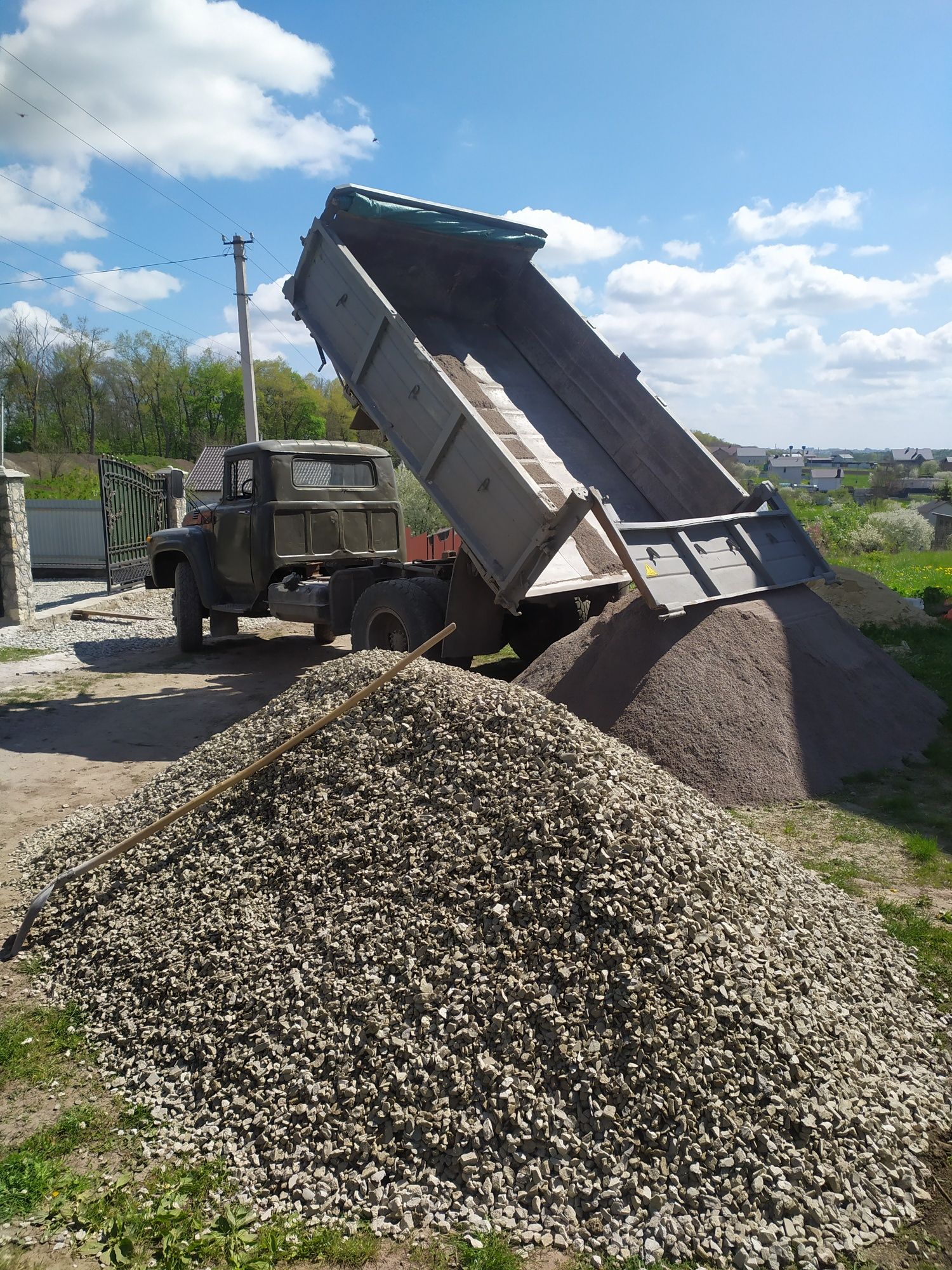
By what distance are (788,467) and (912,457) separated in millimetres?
14862

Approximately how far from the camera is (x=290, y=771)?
4.54 metres

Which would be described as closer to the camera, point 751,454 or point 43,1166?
point 43,1166

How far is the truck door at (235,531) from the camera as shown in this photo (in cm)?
998

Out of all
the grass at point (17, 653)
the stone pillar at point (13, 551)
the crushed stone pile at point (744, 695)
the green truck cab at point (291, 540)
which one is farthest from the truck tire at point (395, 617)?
the stone pillar at point (13, 551)

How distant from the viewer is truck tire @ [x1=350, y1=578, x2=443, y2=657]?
7.89 meters

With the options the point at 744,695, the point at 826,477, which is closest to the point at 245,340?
the point at 744,695

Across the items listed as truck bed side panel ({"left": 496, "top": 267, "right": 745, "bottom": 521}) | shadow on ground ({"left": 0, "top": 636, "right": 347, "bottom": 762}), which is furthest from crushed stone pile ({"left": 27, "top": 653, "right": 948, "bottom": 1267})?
truck bed side panel ({"left": 496, "top": 267, "right": 745, "bottom": 521})

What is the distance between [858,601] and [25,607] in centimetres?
1177

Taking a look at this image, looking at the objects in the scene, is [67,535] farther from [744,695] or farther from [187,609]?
[744,695]

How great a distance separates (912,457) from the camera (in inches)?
4227

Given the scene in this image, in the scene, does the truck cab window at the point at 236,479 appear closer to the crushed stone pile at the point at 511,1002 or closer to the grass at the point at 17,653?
the grass at the point at 17,653

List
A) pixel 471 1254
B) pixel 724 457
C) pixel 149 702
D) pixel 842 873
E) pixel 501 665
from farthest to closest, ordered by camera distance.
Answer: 1. pixel 724 457
2. pixel 501 665
3. pixel 149 702
4. pixel 842 873
5. pixel 471 1254

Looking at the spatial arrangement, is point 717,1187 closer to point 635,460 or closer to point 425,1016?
point 425,1016

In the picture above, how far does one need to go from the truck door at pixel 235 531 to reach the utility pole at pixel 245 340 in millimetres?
10457
